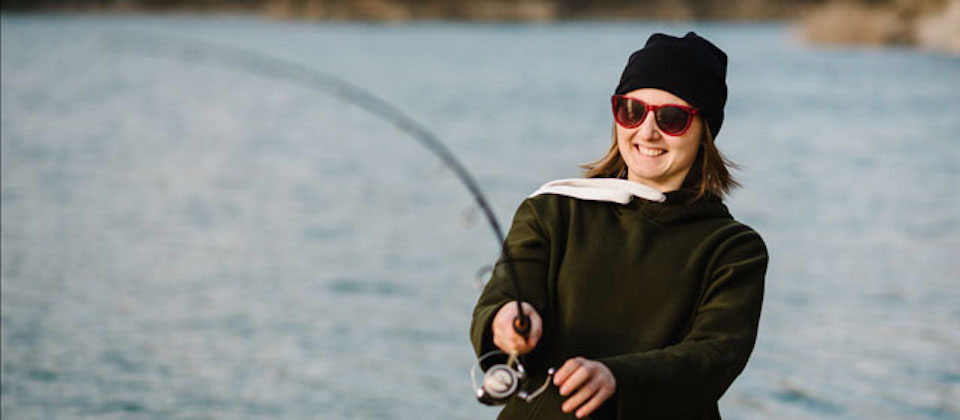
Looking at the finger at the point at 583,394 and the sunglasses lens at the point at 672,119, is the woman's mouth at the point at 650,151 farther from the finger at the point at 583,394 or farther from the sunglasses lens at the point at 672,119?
the finger at the point at 583,394

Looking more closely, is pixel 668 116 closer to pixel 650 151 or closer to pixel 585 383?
pixel 650 151

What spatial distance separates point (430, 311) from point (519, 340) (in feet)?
34.9

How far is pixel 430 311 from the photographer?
12.7m

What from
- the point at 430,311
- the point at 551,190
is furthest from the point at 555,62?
the point at 551,190

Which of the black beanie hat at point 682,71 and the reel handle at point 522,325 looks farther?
the black beanie hat at point 682,71

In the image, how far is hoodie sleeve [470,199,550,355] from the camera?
221 centimetres

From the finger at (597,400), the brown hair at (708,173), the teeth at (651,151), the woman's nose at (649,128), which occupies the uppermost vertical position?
the woman's nose at (649,128)

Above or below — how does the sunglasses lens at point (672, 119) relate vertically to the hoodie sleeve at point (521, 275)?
above

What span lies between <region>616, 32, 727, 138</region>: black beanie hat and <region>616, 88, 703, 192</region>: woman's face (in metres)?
0.02

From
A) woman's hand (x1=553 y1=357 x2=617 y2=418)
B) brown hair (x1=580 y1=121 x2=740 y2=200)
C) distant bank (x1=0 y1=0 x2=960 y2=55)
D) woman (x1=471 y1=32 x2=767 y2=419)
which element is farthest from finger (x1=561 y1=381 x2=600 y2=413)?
distant bank (x1=0 y1=0 x2=960 y2=55)

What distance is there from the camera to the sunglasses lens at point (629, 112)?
2.32m

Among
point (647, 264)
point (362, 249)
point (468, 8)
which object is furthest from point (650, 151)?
point (468, 8)

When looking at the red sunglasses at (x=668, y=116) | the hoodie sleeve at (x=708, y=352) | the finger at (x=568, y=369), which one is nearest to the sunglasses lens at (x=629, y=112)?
the red sunglasses at (x=668, y=116)

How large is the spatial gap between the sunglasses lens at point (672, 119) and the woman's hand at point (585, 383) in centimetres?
48
